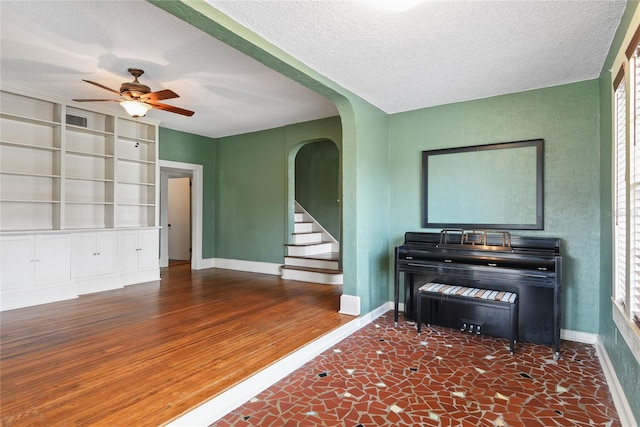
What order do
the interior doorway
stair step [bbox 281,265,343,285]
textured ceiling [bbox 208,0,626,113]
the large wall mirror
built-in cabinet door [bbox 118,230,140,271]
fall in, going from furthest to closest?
the interior doorway, stair step [bbox 281,265,343,285], built-in cabinet door [bbox 118,230,140,271], the large wall mirror, textured ceiling [bbox 208,0,626,113]

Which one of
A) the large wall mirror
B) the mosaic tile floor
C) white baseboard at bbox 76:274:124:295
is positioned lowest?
the mosaic tile floor

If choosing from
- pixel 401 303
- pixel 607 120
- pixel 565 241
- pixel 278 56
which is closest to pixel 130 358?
pixel 278 56

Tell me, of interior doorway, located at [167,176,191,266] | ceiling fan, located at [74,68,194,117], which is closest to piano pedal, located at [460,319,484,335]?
ceiling fan, located at [74,68,194,117]

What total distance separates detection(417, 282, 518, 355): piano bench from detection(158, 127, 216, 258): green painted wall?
4.56 metres

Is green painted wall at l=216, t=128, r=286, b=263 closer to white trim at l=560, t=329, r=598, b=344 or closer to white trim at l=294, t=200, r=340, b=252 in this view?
white trim at l=294, t=200, r=340, b=252

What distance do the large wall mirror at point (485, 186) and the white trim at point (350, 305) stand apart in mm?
1190

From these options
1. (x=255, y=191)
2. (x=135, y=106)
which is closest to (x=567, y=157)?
(x=135, y=106)

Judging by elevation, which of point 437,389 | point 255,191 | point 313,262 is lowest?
point 437,389

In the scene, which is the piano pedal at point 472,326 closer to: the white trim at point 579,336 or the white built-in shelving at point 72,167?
the white trim at point 579,336

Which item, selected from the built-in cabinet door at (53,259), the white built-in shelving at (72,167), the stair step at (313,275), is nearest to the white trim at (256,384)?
the stair step at (313,275)

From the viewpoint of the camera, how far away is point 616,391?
214 centimetres

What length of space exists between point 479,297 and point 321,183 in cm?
441

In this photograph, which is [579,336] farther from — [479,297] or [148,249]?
[148,249]

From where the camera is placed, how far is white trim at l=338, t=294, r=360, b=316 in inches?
139
